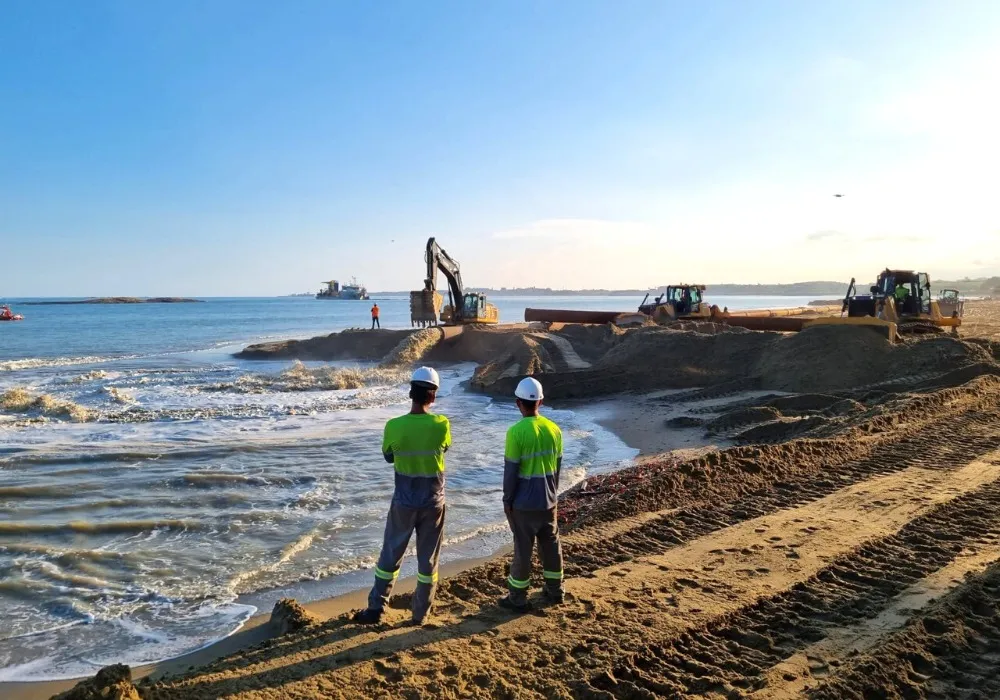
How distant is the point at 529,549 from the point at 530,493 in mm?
420

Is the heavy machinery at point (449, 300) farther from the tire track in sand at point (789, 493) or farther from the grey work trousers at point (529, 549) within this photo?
the grey work trousers at point (529, 549)

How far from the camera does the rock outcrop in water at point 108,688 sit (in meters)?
3.32

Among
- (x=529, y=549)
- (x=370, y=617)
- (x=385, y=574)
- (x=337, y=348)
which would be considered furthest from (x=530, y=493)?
(x=337, y=348)

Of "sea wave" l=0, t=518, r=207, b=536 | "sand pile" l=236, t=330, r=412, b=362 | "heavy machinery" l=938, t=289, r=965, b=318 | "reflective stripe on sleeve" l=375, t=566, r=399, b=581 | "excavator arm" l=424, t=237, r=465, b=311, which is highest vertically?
"excavator arm" l=424, t=237, r=465, b=311

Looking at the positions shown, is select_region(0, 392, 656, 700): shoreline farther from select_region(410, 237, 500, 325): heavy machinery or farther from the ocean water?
select_region(410, 237, 500, 325): heavy machinery

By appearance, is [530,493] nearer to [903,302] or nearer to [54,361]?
[903,302]

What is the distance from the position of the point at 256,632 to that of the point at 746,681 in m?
3.52

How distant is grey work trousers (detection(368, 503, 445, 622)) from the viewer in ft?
14.4

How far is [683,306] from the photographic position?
29406mm

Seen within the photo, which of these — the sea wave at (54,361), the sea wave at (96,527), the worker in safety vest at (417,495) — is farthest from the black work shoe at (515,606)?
the sea wave at (54,361)

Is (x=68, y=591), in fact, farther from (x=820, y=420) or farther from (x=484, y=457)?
(x=820, y=420)

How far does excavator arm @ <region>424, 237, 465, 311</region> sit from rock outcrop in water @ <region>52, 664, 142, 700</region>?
26217 mm

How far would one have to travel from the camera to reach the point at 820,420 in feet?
36.4

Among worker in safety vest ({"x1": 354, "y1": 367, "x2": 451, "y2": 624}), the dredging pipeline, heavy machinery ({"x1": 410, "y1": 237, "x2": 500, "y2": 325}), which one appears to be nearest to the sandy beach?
worker in safety vest ({"x1": 354, "y1": 367, "x2": 451, "y2": 624})
